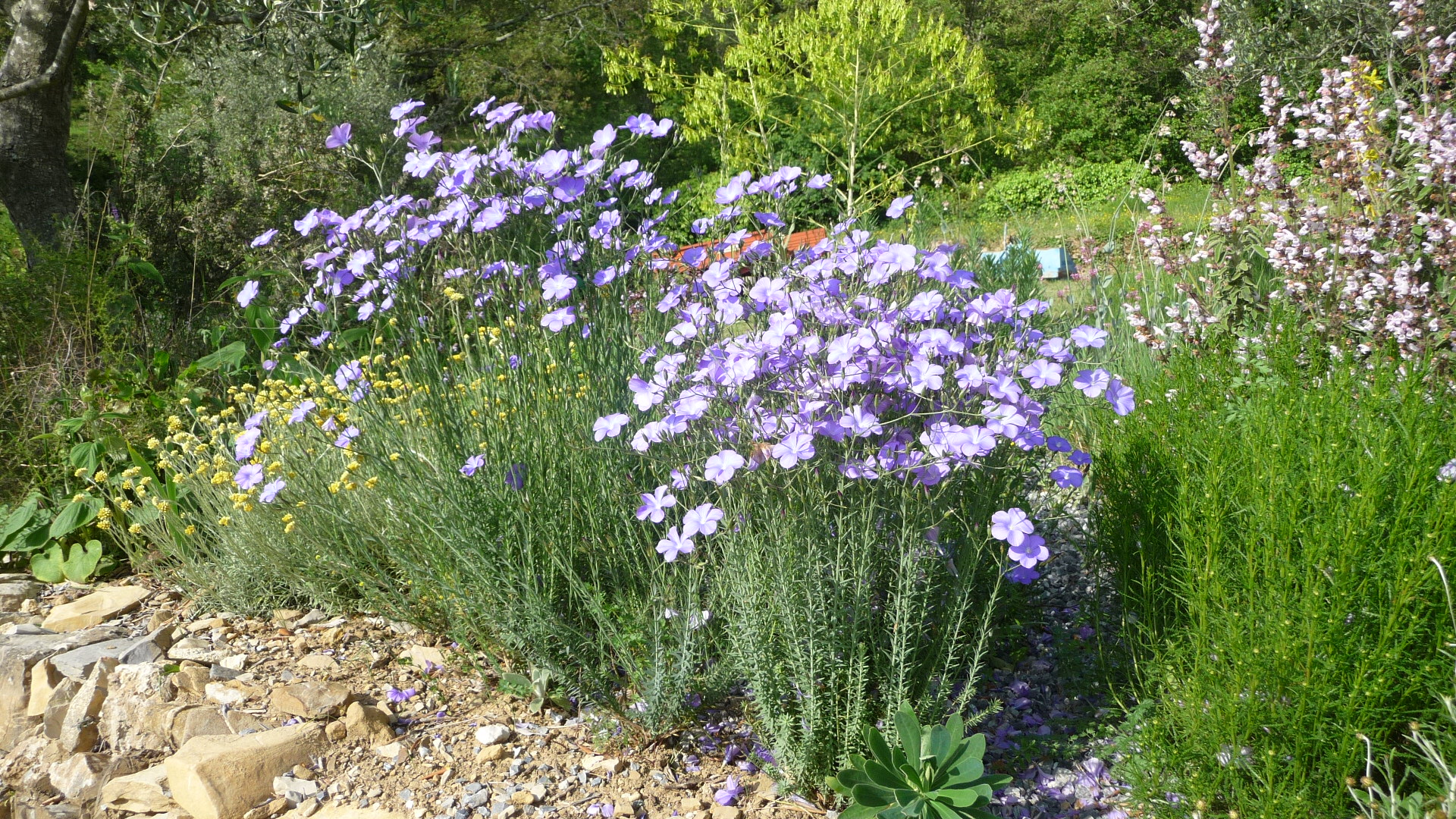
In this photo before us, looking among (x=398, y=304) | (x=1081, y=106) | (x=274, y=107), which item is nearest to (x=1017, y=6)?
(x=1081, y=106)

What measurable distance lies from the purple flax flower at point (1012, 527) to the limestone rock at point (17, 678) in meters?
2.60

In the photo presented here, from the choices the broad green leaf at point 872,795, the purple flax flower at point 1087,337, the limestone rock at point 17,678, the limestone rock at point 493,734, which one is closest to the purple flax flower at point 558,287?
the limestone rock at point 493,734

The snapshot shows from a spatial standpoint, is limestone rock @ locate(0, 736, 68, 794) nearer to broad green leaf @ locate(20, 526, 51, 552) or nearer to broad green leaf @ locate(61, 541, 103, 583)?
broad green leaf @ locate(61, 541, 103, 583)

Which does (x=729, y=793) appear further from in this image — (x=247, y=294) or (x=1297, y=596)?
(x=247, y=294)

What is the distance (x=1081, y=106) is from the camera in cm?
1664

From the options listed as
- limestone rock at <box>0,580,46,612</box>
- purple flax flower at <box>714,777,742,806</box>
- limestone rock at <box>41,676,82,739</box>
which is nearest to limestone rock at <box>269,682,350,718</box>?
limestone rock at <box>41,676,82,739</box>

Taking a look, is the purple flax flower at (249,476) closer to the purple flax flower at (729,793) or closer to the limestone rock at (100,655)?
the limestone rock at (100,655)

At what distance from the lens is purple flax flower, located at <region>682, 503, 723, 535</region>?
1831 millimetres

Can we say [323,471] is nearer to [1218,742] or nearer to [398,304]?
[398,304]

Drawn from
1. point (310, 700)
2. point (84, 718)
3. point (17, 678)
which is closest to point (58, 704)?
point (84, 718)

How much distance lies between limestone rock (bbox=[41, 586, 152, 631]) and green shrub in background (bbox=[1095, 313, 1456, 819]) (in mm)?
3081

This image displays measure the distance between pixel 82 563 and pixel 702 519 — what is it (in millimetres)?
2796

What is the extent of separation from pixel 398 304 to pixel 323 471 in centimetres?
59

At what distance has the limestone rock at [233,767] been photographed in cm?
209
